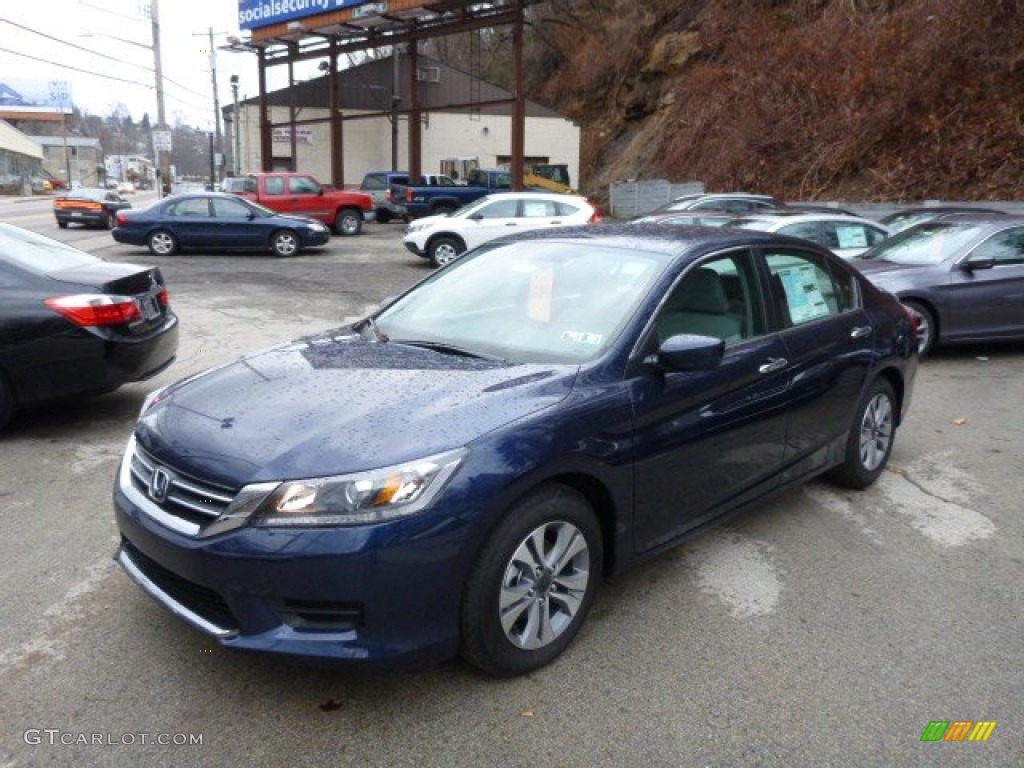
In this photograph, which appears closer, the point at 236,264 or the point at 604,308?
the point at 604,308

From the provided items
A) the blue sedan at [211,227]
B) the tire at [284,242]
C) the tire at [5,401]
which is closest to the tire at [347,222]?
the blue sedan at [211,227]

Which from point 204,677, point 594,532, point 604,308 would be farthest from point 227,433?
point 604,308

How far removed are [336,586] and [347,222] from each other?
22216mm

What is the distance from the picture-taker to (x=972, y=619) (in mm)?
3635

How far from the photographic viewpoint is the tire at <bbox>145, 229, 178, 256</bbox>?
1800 centimetres

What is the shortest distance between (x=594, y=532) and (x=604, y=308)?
3.34 ft

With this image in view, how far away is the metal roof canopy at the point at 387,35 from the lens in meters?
26.6

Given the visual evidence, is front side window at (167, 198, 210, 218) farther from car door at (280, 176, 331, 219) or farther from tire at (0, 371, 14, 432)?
tire at (0, 371, 14, 432)

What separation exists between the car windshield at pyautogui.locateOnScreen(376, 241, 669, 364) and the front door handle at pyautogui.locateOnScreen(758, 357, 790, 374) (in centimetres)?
72

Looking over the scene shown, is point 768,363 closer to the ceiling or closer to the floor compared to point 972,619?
closer to the ceiling

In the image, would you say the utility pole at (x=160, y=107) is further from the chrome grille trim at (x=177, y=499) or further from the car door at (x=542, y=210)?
the chrome grille trim at (x=177, y=499)

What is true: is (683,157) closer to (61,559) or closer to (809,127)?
(809,127)

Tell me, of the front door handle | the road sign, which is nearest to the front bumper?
the front door handle

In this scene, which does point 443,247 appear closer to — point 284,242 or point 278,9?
point 284,242
